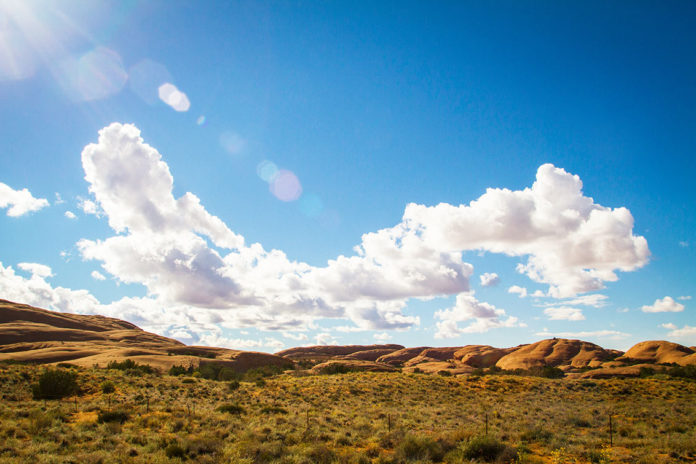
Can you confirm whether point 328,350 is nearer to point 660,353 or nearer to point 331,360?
point 331,360

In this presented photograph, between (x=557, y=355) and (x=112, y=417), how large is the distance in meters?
84.0

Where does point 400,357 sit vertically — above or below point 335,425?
below

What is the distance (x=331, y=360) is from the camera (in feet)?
293

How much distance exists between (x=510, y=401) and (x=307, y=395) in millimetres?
17739

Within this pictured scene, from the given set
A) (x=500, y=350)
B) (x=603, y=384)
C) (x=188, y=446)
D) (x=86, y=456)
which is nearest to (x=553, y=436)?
(x=188, y=446)

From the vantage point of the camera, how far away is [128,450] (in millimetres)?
13031

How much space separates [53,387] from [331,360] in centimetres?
6861

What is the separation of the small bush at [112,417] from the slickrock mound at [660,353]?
83.3m

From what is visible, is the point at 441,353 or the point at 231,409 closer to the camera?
the point at 231,409

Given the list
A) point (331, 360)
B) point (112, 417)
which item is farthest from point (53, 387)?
point (331, 360)

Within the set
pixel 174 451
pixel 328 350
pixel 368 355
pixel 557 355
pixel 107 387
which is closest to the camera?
pixel 174 451

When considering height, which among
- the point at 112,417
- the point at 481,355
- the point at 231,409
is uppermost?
the point at 112,417

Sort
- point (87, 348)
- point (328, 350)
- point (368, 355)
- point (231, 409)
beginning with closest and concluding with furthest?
point (231, 409) < point (87, 348) < point (368, 355) < point (328, 350)

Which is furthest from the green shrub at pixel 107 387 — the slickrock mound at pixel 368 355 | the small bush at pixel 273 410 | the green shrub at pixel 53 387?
the slickrock mound at pixel 368 355
